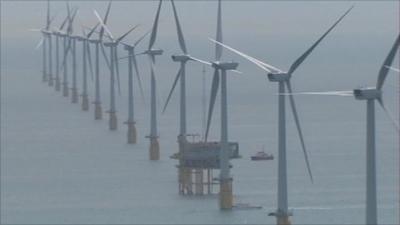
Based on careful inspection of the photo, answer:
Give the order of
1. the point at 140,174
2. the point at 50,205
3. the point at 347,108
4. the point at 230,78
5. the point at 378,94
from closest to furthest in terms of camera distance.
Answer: the point at 378,94, the point at 50,205, the point at 140,174, the point at 347,108, the point at 230,78

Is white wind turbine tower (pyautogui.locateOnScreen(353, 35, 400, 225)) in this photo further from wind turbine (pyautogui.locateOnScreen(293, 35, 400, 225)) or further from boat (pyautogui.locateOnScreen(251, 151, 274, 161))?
boat (pyautogui.locateOnScreen(251, 151, 274, 161))

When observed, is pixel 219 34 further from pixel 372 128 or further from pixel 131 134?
pixel 131 134

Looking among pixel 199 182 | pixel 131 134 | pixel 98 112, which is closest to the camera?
pixel 199 182

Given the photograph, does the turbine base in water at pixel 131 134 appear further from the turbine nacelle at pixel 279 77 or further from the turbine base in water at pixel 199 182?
the turbine nacelle at pixel 279 77

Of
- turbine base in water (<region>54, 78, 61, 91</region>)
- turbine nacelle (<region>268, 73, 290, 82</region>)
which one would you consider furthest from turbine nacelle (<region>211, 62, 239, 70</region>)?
turbine base in water (<region>54, 78, 61, 91</region>)

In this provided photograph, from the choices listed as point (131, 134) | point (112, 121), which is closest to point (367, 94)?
point (131, 134)

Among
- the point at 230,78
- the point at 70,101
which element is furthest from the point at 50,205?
the point at 230,78

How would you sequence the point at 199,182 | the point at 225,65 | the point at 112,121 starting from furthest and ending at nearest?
the point at 112,121 < the point at 199,182 < the point at 225,65

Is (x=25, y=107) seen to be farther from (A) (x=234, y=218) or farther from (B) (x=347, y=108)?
(A) (x=234, y=218)
